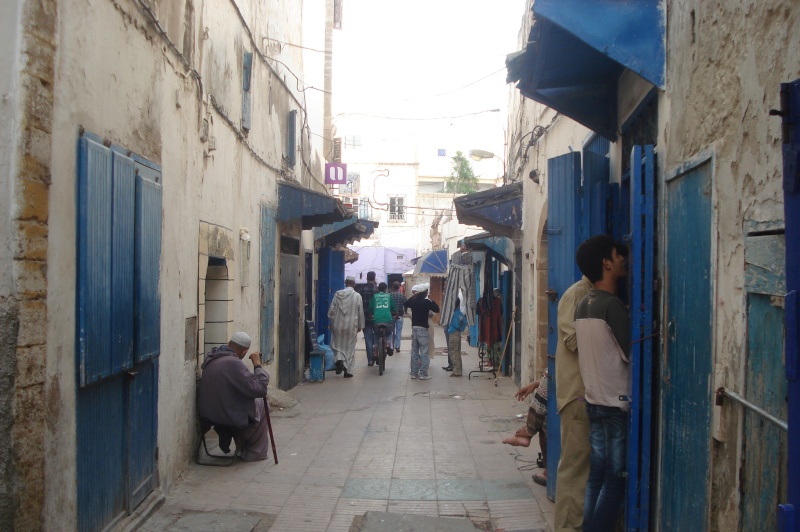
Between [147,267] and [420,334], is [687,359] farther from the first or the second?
[420,334]

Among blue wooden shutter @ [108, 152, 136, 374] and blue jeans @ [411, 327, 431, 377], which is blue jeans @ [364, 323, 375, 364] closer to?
blue jeans @ [411, 327, 431, 377]

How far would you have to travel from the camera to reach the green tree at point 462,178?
4753 centimetres

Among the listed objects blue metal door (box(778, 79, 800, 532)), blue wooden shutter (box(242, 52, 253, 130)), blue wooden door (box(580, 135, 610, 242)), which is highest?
blue wooden shutter (box(242, 52, 253, 130))

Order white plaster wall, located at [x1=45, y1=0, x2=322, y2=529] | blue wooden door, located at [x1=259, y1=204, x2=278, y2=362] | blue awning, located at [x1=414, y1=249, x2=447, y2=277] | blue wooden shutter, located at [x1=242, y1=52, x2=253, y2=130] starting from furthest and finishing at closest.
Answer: blue awning, located at [x1=414, y1=249, x2=447, y2=277]
blue wooden door, located at [x1=259, y1=204, x2=278, y2=362]
blue wooden shutter, located at [x1=242, y1=52, x2=253, y2=130]
white plaster wall, located at [x1=45, y1=0, x2=322, y2=529]

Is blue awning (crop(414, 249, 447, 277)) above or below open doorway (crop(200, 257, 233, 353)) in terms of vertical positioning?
above

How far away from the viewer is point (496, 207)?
12.0 m

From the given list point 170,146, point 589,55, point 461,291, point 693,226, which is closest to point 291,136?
point 461,291

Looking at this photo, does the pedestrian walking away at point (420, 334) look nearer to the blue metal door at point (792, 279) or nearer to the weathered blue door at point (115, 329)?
the weathered blue door at point (115, 329)

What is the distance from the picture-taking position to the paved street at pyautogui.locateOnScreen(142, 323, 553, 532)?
5.52 m

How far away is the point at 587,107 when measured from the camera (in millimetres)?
6301

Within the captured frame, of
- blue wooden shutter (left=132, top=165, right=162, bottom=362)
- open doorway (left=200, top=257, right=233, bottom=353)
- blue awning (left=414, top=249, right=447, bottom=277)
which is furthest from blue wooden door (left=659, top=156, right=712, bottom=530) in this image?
blue awning (left=414, top=249, right=447, bottom=277)

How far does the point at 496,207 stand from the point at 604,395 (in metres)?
8.05

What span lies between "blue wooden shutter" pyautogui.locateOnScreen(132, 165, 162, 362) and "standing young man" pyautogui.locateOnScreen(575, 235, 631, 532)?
275cm

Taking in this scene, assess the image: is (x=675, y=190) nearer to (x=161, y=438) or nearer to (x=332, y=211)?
(x=161, y=438)
